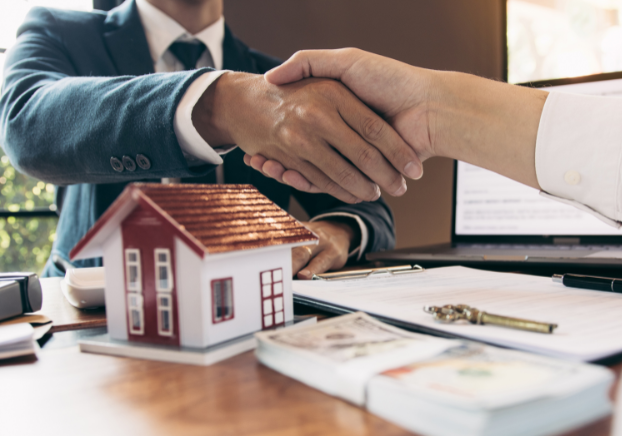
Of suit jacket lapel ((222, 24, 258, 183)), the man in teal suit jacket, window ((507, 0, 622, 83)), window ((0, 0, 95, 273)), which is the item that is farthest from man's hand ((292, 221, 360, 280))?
window ((507, 0, 622, 83))

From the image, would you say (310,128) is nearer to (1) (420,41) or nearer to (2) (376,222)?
(2) (376,222)

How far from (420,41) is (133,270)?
1.99m

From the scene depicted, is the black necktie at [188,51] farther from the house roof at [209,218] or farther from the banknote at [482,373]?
the banknote at [482,373]

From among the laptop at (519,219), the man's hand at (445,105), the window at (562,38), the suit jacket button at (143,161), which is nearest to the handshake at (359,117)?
the man's hand at (445,105)

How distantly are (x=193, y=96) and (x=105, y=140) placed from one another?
186 millimetres

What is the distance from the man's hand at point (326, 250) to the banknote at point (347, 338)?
1.01 feet

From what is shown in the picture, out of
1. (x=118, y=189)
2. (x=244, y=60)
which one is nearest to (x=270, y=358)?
(x=118, y=189)

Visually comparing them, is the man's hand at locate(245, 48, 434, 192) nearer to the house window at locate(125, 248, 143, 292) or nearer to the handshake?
the handshake

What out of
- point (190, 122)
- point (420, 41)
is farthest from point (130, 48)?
point (420, 41)

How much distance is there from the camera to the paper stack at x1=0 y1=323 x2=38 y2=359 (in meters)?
0.38

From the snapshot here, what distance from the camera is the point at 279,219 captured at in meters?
0.45

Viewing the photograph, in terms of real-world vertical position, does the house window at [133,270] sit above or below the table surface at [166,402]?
above

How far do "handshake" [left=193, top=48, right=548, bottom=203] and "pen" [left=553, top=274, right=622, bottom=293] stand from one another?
0.50 feet

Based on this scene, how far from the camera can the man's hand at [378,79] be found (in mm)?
694
